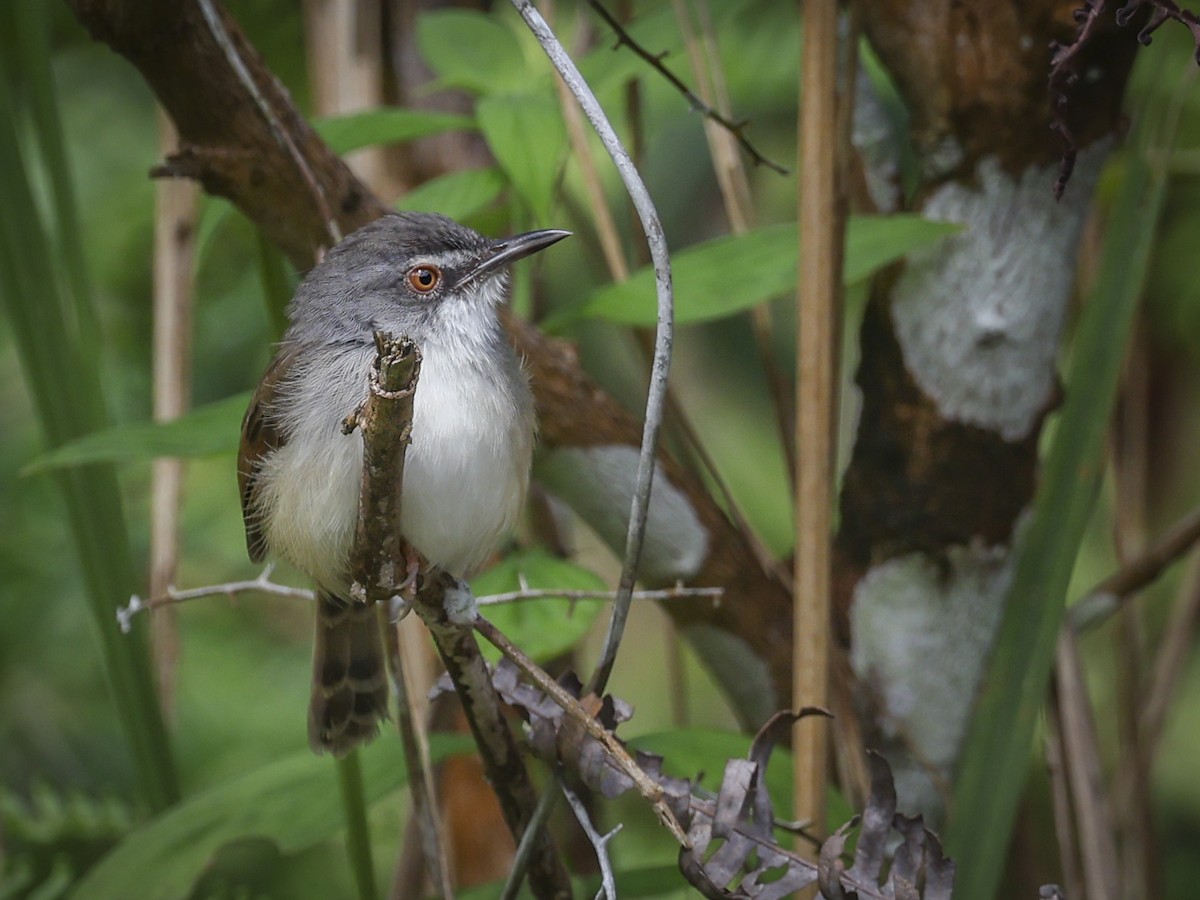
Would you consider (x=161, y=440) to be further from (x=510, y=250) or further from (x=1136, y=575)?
(x=1136, y=575)

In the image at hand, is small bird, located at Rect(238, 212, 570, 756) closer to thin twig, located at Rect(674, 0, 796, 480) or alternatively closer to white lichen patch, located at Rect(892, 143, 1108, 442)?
thin twig, located at Rect(674, 0, 796, 480)

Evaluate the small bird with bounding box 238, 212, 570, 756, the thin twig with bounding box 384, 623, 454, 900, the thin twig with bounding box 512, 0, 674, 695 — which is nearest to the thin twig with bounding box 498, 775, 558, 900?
the thin twig with bounding box 512, 0, 674, 695

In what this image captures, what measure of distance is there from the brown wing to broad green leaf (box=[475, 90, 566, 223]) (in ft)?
1.87

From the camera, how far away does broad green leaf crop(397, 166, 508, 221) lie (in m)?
2.80

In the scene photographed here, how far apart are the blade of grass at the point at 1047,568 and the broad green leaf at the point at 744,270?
37 cm

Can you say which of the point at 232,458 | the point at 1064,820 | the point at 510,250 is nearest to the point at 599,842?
the point at 510,250

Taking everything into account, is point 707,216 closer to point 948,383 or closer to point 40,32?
point 948,383

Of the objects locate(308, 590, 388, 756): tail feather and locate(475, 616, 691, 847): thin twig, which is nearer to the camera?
locate(475, 616, 691, 847): thin twig

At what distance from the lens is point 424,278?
2666mm

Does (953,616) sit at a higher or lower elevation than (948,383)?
lower

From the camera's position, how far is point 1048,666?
7.90ft

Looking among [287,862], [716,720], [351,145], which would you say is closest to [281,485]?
[351,145]

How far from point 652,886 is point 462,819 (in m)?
1.64

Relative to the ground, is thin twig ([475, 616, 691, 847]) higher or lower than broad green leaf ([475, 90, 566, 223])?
lower
